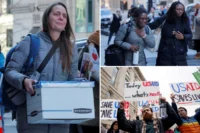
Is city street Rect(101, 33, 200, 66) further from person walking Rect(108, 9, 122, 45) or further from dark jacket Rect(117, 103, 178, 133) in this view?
dark jacket Rect(117, 103, 178, 133)

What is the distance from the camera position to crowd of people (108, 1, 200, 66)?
4.00m

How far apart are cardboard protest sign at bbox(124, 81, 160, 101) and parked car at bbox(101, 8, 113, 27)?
0.53 metres

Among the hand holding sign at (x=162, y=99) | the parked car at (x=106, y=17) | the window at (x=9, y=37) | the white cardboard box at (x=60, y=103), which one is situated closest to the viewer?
the white cardboard box at (x=60, y=103)

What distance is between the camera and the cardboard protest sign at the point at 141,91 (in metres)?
4.04

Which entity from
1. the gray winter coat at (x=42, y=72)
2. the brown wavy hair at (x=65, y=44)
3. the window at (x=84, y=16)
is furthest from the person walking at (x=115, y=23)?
the gray winter coat at (x=42, y=72)

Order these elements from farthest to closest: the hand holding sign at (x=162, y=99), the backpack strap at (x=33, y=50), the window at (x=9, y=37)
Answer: the window at (x=9, y=37) → the hand holding sign at (x=162, y=99) → the backpack strap at (x=33, y=50)

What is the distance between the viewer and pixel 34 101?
8.12 ft

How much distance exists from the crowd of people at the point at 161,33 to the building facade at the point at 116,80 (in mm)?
78

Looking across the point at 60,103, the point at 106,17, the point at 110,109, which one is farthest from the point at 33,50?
the point at 110,109

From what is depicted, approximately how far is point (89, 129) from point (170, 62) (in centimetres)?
88

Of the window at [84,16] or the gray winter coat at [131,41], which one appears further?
the window at [84,16]

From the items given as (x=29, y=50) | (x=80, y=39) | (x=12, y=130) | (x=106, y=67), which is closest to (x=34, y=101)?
(x=29, y=50)

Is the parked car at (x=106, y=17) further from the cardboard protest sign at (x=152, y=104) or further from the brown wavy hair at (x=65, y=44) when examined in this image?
the brown wavy hair at (x=65, y=44)

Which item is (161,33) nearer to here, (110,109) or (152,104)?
(152,104)
